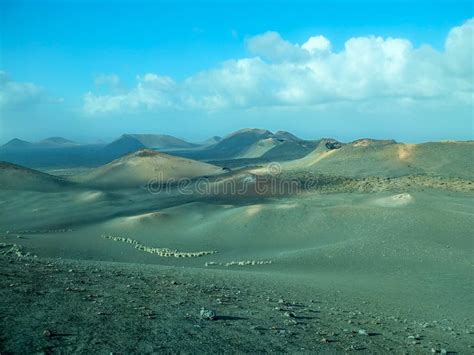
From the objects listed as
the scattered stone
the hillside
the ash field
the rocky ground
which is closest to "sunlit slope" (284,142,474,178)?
the ash field

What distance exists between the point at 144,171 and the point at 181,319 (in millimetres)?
56587

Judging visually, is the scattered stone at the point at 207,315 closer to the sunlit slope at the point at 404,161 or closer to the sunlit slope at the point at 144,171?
the sunlit slope at the point at 404,161

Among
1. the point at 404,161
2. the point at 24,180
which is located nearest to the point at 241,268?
the point at 24,180

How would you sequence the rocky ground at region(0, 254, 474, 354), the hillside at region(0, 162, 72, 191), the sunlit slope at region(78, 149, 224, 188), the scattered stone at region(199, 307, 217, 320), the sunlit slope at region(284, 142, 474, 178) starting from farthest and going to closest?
the sunlit slope at region(78, 149, 224, 188), the sunlit slope at region(284, 142, 474, 178), the hillside at region(0, 162, 72, 191), the scattered stone at region(199, 307, 217, 320), the rocky ground at region(0, 254, 474, 354)

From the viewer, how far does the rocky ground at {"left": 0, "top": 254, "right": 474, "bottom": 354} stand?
7438 millimetres

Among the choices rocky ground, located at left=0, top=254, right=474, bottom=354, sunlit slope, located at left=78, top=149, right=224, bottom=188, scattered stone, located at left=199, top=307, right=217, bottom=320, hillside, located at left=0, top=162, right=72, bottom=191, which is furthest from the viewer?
Answer: sunlit slope, located at left=78, top=149, right=224, bottom=188

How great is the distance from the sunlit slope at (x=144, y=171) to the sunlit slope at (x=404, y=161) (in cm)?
1736

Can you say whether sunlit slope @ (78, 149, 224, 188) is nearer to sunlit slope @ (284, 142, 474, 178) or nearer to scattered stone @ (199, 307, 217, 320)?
sunlit slope @ (284, 142, 474, 178)

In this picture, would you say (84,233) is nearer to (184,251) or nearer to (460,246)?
(184,251)

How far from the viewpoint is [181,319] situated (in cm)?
883

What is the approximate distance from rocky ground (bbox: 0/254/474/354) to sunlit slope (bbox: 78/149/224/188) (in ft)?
154

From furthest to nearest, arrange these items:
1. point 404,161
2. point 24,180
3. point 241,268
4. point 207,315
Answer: point 404,161
point 24,180
point 241,268
point 207,315

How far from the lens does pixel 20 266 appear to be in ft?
38.4

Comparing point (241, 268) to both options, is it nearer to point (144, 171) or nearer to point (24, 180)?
point (24, 180)
